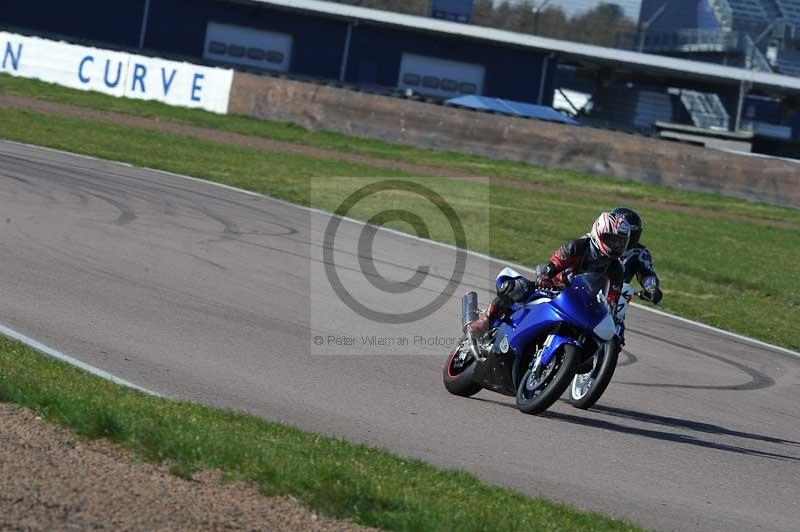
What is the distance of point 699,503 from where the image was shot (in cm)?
667

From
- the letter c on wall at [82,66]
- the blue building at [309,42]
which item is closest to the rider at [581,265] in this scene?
the letter c on wall at [82,66]

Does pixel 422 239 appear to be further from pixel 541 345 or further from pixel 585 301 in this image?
→ pixel 585 301

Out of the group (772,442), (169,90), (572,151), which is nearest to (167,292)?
(772,442)

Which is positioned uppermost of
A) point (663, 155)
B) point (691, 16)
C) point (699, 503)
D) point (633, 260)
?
point (691, 16)

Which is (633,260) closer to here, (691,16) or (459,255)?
(459,255)

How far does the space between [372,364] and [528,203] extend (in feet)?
45.8

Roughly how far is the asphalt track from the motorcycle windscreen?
758mm

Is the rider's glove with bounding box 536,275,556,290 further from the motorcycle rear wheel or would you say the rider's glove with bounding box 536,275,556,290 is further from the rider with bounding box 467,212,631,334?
the motorcycle rear wheel

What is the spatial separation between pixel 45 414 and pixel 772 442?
505 centimetres

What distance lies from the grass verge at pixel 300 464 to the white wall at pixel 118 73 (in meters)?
24.3

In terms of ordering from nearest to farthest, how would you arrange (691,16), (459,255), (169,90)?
(459,255), (169,90), (691,16)

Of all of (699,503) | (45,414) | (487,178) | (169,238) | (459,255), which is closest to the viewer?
(45,414)

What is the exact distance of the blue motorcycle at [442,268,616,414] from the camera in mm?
8031

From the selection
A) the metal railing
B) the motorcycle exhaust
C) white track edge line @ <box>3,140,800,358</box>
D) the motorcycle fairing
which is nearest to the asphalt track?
white track edge line @ <box>3,140,800,358</box>
